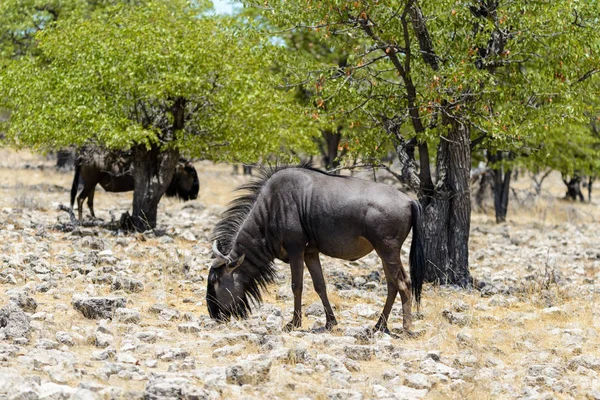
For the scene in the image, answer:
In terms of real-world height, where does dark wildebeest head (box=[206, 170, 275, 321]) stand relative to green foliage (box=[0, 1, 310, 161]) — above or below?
below

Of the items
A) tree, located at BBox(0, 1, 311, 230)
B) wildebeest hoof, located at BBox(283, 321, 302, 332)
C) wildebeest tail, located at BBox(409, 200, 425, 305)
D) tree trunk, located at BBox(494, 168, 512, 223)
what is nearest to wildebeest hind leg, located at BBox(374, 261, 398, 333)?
wildebeest tail, located at BBox(409, 200, 425, 305)

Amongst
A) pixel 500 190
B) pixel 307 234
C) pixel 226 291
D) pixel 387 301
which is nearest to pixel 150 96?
pixel 226 291

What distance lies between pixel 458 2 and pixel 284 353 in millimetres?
6651

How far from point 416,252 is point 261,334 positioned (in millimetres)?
2233

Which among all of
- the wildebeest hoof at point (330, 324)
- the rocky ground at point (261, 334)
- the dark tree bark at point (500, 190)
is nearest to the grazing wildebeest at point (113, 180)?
the rocky ground at point (261, 334)

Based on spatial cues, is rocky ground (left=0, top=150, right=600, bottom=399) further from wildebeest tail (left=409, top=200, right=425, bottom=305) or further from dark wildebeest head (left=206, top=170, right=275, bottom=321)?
wildebeest tail (left=409, top=200, right=425, bottom=305)

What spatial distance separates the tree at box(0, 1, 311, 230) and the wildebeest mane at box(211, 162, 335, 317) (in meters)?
6.22

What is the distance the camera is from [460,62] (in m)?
11.7

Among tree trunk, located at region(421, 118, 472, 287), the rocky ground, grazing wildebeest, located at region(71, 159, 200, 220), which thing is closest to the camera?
the rocky ground

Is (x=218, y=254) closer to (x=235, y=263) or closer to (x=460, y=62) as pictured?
(x=235, y=263)

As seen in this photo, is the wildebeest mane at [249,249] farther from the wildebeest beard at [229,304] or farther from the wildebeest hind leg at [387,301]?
the wildebeest hind leg at [387,301]

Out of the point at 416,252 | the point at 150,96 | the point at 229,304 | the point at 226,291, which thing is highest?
the point at 150,96

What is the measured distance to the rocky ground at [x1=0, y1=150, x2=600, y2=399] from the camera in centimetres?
666

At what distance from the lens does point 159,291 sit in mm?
10938
